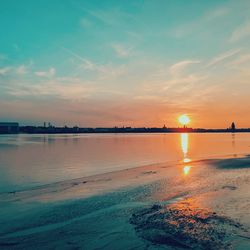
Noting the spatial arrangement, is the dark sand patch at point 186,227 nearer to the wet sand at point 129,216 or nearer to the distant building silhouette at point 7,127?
the wet sand at point 129,216

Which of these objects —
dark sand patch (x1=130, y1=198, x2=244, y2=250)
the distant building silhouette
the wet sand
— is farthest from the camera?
the distant building silhouette

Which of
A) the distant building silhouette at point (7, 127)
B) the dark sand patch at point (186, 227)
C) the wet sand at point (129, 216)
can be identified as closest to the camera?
the dark sand patch at point (186, 227)

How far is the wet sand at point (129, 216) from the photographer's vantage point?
7039 millimetres

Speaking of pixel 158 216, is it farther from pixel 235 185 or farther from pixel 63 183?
pixel 63 183

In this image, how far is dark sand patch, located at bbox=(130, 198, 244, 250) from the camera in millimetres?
6844

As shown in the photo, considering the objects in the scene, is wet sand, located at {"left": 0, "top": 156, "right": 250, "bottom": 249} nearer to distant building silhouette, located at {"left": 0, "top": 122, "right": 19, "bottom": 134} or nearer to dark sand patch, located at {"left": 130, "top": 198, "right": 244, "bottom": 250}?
dark sand patch, located at {"left": 130, "top": 198, "right": 244, "bottom": 250}

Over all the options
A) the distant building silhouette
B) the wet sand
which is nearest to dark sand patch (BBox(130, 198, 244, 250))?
the wet sand

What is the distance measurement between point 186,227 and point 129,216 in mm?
2070

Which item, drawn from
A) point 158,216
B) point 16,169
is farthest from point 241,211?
point 16,169

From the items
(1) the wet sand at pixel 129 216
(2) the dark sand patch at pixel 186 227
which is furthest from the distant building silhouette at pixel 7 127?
(2) the dark sand patch at pixel 186 227

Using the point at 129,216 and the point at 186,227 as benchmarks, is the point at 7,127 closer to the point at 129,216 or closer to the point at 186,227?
the point at 129,216

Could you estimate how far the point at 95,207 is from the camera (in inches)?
415

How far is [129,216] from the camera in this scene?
9.21 meters

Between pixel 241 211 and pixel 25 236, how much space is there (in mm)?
6644
